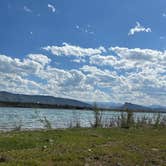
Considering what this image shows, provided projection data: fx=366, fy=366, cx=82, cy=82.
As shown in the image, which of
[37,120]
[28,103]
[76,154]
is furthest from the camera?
[28,103]

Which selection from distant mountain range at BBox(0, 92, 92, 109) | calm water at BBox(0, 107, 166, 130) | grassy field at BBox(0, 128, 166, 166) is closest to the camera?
grassy field at BBox(0, 128, 166, 166)

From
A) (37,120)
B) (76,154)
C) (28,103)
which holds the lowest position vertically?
(76,154)

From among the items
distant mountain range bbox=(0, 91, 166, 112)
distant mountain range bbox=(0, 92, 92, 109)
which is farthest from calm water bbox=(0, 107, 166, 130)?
distant mountain range bbox=(0, 92, 92, 109)

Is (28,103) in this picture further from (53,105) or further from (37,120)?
(37,120)

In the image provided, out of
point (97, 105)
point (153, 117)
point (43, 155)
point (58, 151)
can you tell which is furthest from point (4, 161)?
point (153, 117)

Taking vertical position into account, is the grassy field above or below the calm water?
below

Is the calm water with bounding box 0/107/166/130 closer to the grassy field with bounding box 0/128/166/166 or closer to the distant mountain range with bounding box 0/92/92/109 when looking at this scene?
the grassy field with bounding box 0/128/166/166

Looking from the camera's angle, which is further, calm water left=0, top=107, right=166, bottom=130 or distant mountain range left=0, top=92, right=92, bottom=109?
distant mountain range left=0, top=92, right=92, bottom=109

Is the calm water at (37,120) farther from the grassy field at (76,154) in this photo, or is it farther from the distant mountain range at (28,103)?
the distant mountain range at (28,103)

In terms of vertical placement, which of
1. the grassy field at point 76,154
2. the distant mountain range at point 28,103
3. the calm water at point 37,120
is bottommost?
the grassy field at point 76,154

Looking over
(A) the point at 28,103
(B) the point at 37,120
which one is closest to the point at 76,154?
(B) the point at 37,120

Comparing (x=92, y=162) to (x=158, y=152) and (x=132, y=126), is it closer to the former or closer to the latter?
(x=158, y=152)

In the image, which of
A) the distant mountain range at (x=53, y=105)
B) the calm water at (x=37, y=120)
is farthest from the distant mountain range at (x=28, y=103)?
the calm water at (x=37, y=120)

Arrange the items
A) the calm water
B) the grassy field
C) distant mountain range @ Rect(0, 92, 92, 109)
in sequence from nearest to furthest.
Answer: the grassy field → the calm water → distant mountain range @ Rect(0, 92, 92, 109)
